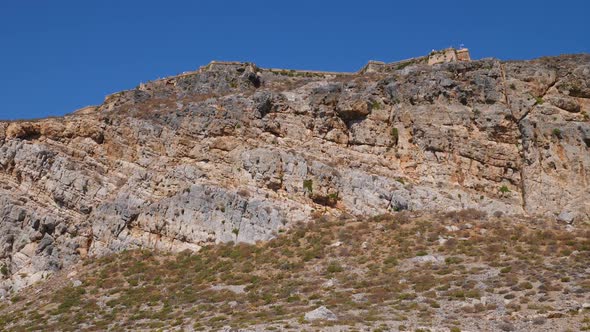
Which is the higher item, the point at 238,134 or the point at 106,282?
the point at 238,134

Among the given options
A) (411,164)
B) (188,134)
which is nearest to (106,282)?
(188,134)

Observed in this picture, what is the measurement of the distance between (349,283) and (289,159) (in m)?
11.8

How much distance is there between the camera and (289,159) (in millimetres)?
39625

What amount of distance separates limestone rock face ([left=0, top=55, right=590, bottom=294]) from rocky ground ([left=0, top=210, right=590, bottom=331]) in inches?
62.7

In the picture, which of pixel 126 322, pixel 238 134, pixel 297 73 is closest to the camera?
pixel 126 322

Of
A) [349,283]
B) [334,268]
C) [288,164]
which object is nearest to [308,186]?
[288,164]

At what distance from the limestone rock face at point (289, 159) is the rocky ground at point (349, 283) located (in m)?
1.59

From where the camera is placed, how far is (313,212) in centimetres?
3797

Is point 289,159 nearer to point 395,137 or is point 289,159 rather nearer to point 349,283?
point 395,137

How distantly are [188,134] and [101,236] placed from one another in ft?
28.4

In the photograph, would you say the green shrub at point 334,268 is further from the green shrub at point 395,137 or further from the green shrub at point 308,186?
the green shrub at point 395,137

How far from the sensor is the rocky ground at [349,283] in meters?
23.8

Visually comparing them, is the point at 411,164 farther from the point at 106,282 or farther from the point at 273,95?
the point at 106,282

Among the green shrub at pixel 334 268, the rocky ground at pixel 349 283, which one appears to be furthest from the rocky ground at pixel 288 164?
the rocky ground at pixel 349 283
